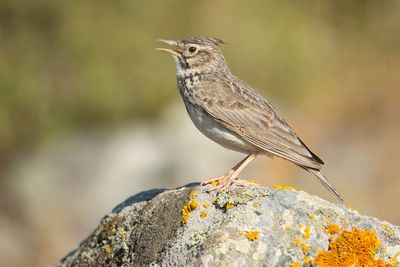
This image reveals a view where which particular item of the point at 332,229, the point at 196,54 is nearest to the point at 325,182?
the point at 332,229

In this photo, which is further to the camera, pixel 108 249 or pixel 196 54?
pixel 196 54

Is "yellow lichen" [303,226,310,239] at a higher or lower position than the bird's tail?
higher

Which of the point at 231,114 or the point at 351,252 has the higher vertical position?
the point at 231,114

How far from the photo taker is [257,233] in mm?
6219

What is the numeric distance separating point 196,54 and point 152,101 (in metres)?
8.26

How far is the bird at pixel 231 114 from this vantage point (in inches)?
316

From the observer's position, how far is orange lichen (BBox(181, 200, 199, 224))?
6.61 meters

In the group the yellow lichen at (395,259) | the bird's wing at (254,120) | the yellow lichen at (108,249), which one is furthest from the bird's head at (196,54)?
the yellow lichen at (395,259)

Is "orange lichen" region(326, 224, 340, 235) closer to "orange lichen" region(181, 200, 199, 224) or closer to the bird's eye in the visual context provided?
"orange lichen" region(181, 200, 199, 224)

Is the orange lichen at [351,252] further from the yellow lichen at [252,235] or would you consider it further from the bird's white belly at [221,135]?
the bird's white belly at [221,135]

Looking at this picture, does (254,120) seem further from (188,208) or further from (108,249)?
(108,249)

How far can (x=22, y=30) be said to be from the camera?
17.8m

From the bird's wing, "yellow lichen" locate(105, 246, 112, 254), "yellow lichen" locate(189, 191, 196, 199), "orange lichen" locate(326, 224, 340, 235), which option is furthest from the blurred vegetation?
"orange lichen" locate(326, 224, 340, 235)

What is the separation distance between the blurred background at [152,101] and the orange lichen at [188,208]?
24.0 ft
